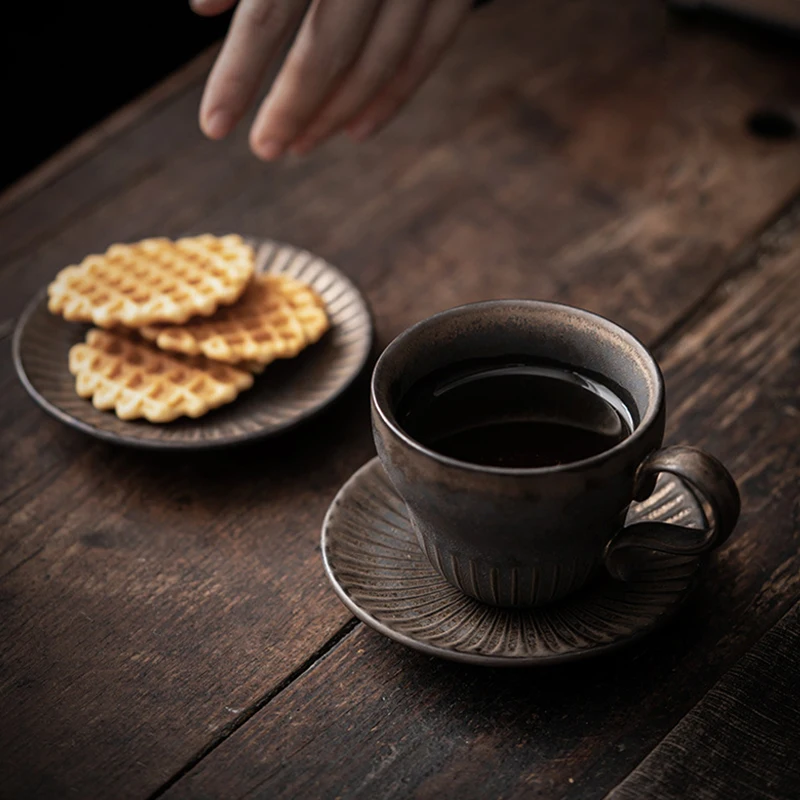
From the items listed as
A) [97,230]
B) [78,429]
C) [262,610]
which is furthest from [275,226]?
[262,610]

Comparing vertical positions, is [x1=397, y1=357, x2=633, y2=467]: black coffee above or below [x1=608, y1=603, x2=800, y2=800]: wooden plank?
above

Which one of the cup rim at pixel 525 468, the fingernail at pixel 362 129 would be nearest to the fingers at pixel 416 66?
the fingernail at pixel 362 129

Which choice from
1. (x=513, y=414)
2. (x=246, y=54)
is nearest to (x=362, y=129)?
(x=246, y=54)

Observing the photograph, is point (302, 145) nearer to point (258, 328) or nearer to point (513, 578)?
point (258, 328)

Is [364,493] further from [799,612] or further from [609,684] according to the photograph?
[799,612]

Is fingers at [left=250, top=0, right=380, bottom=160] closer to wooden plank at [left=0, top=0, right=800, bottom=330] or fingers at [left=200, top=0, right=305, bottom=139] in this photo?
fingers at [left=200, top=0, right=305, bottom=139]

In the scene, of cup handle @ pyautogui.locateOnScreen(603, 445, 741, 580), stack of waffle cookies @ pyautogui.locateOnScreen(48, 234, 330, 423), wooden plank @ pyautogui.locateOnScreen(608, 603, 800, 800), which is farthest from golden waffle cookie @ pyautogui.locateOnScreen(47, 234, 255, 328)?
wooden plank @ pyautogui.locateOnScreen(608, 603, 800, 800)
